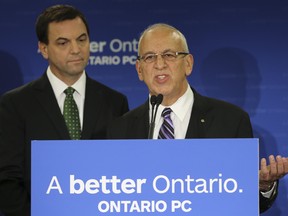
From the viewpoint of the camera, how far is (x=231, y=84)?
3.58 meters

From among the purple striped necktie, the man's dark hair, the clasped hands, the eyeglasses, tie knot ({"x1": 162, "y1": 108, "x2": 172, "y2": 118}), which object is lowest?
the clasped hands

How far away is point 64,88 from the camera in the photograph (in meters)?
2.86

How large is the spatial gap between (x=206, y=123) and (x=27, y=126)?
740mm

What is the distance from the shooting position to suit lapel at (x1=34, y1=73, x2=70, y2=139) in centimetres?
278

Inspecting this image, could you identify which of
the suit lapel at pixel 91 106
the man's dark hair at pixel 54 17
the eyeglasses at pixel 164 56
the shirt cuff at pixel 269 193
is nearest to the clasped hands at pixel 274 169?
the shirt cuff at pixel 269 193

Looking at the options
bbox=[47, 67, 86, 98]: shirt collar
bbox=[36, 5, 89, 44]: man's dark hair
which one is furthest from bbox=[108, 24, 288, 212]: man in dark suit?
bbox=[36, 5, 89, 44]: man's dark hair

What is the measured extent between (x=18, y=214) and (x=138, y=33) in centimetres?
130

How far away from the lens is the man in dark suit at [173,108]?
2.53 meters

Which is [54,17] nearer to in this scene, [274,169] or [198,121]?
[198,121]

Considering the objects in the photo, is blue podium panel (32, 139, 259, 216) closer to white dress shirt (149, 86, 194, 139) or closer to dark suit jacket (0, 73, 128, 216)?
white dress shirt (149, 86, 194, 139)

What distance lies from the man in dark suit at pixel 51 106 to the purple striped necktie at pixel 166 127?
0.38m

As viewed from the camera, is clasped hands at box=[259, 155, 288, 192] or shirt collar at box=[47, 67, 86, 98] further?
shirt collar at box=[47, 67, 86, 98]

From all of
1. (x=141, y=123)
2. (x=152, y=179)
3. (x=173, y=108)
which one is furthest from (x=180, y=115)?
(x=152, y=179)

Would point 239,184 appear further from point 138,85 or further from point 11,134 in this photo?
point 138,85
